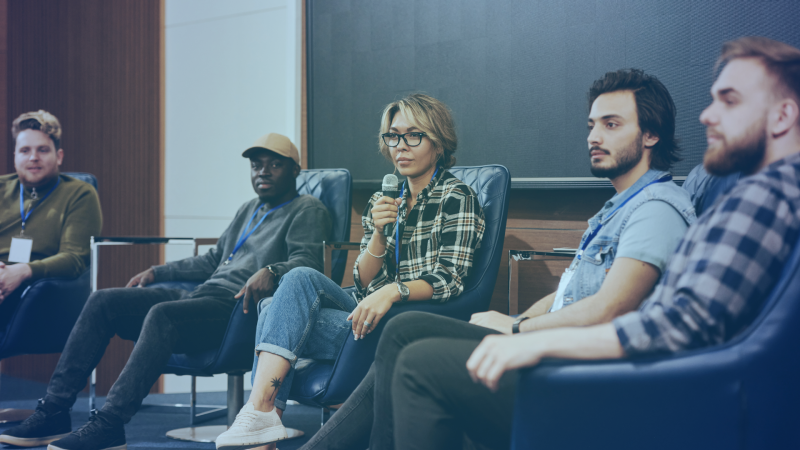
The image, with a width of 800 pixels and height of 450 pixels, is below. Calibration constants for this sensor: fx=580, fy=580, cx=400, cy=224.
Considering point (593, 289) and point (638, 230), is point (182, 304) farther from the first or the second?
point (638, 230)

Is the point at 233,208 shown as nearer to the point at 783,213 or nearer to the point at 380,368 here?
the point at 380,368

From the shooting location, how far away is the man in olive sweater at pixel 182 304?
1985mm

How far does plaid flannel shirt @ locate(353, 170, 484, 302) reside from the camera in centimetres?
176

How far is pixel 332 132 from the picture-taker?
10.3 feet

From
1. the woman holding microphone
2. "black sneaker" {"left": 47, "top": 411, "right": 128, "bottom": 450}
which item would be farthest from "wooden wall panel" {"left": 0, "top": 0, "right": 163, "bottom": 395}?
the woman holding microphone

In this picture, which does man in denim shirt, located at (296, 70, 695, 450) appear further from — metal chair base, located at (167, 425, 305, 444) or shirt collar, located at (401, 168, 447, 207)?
metal chair base, located at (167, 425, 305, 444)

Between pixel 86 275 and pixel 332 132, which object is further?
pixel 332 132

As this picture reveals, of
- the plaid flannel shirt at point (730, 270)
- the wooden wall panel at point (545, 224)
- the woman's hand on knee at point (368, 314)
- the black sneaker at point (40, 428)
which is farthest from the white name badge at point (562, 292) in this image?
the black sneaker at point (40, 428)

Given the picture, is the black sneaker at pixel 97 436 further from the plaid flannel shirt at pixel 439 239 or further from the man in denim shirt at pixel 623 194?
the man in denim shirt at pixel 623 194

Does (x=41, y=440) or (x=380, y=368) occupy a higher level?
(x=380, y=368)

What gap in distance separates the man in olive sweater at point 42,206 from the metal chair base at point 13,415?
2.39 ft

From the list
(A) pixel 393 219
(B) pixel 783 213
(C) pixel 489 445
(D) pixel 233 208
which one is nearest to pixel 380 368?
(C) pixel 489 445

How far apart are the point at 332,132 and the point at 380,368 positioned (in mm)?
2103

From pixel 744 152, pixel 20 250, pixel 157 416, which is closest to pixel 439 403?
pixel 744 152
